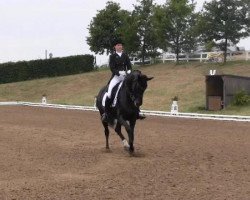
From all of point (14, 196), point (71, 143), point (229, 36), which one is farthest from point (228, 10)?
point (14, 196)

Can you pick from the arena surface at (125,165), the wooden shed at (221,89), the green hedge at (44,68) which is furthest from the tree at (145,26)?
the arena surface at (125,165)

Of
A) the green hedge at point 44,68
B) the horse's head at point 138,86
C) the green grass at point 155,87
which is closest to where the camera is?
the horse's head at point 138,86

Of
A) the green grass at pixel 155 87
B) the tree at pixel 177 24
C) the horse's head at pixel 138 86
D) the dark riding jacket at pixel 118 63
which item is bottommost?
the green grass at pixel 155 87

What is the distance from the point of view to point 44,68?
6141cm

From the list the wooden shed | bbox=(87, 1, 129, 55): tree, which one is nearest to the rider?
the wooden shed

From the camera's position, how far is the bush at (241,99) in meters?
30.4

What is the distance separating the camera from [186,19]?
174ft

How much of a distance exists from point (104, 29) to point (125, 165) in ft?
168

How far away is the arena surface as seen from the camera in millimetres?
9047

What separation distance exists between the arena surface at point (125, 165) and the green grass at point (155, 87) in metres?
14.2

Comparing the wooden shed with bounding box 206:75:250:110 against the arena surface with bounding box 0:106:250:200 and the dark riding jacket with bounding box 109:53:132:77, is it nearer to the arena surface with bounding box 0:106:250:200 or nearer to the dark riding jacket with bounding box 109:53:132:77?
the arena surface with bounding box 0:106:250:200

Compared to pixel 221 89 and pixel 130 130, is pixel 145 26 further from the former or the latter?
pixel 130 130

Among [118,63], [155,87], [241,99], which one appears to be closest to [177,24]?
[155,87]

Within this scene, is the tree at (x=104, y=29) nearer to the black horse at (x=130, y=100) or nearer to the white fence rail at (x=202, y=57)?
the white fence rail at (x=202, y=57)
